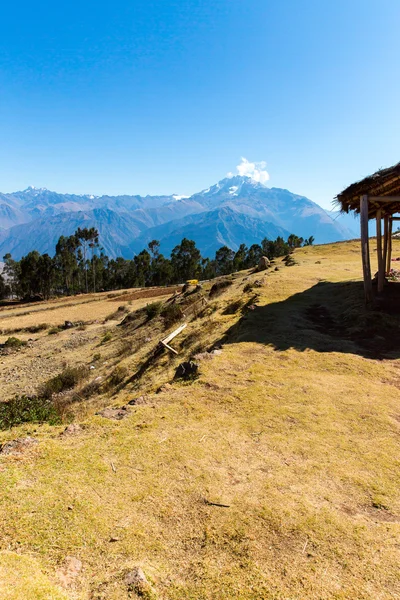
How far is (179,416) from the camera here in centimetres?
660

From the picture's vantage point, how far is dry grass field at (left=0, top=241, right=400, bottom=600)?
3271mm

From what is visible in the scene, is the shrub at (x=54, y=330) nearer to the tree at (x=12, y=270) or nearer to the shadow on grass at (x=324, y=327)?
the shadow on grass at (x=324, y=327)

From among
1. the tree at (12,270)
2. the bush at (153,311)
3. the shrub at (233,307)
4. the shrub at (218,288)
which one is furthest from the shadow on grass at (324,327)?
the tree at (12,270)

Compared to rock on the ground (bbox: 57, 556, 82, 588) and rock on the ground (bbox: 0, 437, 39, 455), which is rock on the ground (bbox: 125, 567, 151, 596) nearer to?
rock on the ground (bbox: 57, 556, 82, 588)

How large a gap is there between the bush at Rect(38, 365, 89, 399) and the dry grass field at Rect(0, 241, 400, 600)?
8948mm

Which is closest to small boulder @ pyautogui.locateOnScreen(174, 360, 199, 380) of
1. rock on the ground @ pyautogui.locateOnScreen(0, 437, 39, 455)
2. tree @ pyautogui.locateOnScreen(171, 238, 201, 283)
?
rock on the ground @ pyautogui.locateOnScreen(0, 437, 39, 455)

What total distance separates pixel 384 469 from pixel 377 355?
5781 mm

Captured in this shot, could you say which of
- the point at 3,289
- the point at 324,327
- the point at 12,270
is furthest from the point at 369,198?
the point at 12,270

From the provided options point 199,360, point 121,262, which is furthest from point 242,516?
point 121,262

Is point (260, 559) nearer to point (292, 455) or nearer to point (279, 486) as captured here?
point (279, 486)

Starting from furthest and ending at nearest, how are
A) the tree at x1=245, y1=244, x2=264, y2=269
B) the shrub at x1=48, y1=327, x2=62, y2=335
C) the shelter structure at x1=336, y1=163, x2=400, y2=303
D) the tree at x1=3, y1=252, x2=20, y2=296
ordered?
the tree at x1=245, y1=244, x2=264, y2=269
the tree at x1=3, y1=252, x2=20, y2=296
the shrub at x1=48, y1=327, x2=62, y2=335
the shelter structure at x1=336, y1=163, x2=400, y2=303

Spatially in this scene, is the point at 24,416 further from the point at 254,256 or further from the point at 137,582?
the point at 254,256

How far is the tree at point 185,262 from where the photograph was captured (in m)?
106

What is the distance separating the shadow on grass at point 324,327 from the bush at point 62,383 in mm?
7880
